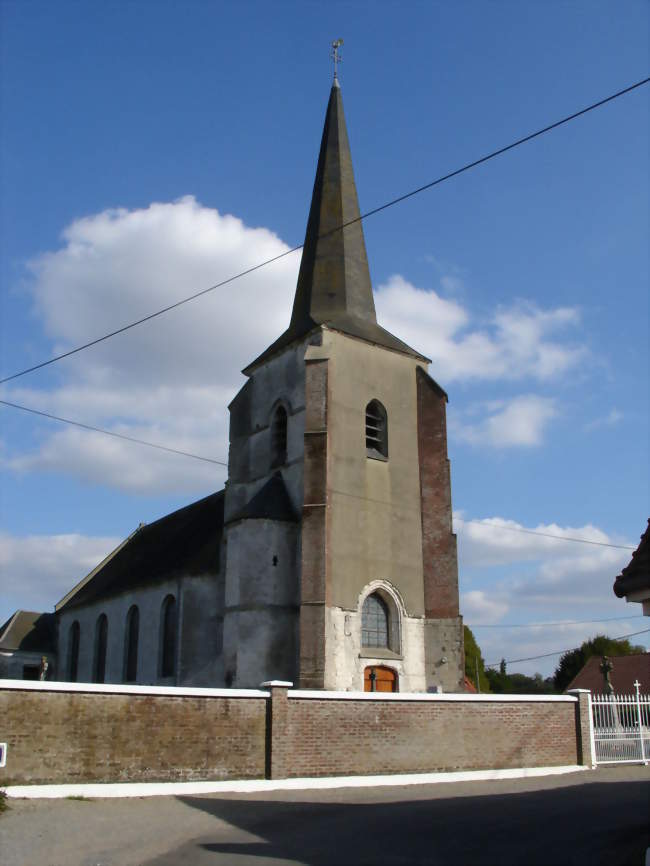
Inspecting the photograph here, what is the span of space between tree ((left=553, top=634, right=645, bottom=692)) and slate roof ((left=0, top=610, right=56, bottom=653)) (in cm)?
3294

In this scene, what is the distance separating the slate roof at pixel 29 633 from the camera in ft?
123

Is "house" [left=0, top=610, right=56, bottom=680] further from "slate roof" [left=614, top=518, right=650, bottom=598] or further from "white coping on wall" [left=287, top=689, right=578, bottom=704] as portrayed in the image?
"slate roof" [left=614, top=518, right=650, bottom=598]

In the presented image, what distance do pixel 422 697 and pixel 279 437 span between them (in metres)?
9.73

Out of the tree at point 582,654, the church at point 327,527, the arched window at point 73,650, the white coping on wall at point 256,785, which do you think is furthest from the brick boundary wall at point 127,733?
the tree at point 582,654

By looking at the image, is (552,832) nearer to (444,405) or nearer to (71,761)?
(71,761)

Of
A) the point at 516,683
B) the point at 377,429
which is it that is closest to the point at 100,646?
the point at 377,429

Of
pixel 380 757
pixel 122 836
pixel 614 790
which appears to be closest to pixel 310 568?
pixel 380 757

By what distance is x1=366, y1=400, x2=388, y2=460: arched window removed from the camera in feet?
79.0

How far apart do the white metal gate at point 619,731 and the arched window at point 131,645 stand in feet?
48.1

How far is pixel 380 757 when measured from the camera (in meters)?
16.1

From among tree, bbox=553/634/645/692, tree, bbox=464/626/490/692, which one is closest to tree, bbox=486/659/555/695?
tree, bbox=553/634/645/692

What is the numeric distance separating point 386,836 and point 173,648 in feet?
53.2

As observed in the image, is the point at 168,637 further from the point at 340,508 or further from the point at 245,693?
the point at 245,693

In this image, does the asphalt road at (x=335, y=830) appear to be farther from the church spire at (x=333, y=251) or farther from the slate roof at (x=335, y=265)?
the church spire at (x=333, y=251)
